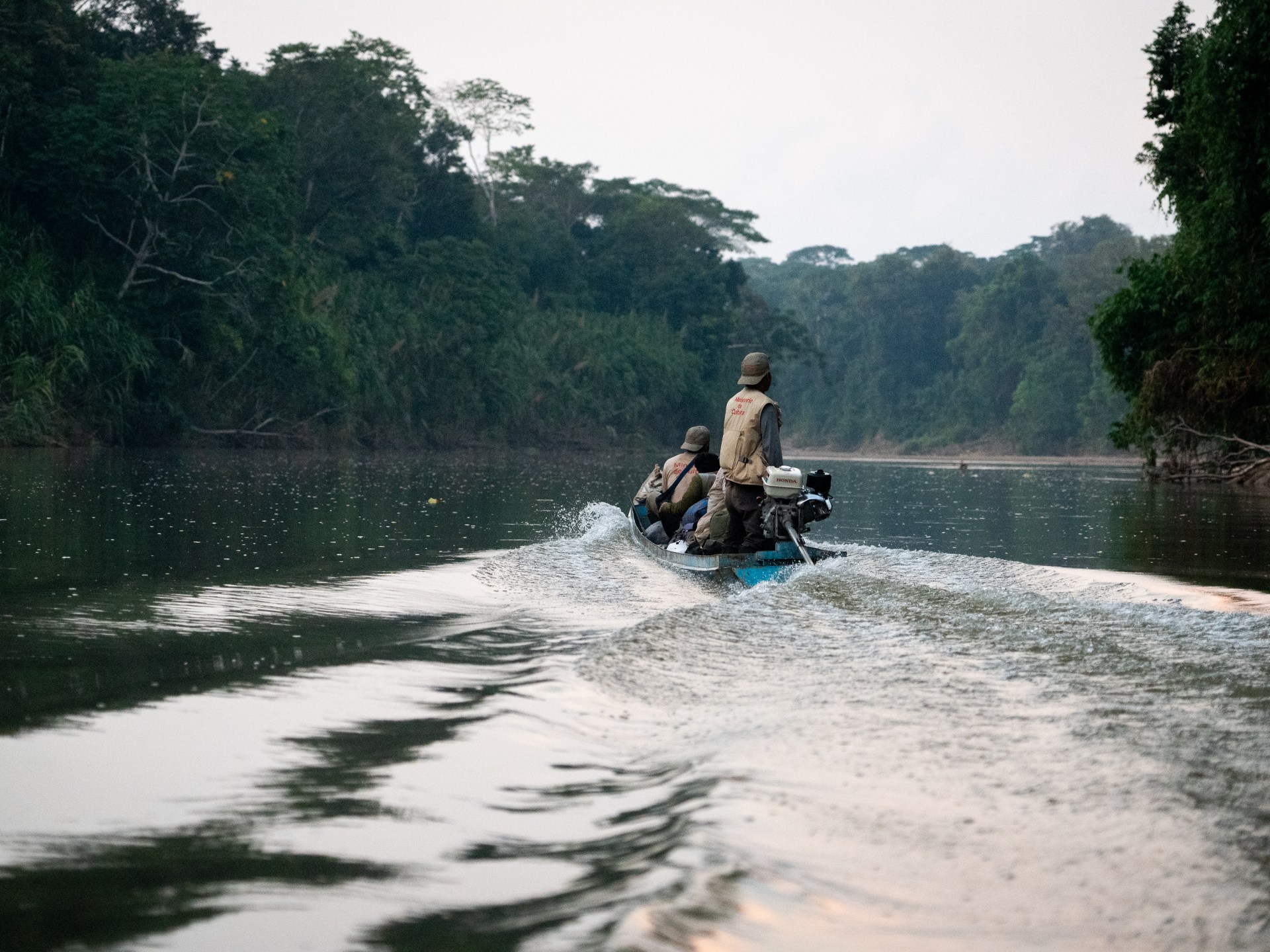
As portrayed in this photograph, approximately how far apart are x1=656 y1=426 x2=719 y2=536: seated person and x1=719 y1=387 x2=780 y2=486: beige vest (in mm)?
1683

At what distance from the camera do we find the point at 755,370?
11.9m

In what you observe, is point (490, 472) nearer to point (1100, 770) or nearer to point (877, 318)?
point (1100, 770)

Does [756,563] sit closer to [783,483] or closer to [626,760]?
[783,483]

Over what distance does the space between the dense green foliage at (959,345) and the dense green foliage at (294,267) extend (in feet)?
59.6

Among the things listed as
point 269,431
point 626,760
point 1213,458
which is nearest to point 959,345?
point 269,431

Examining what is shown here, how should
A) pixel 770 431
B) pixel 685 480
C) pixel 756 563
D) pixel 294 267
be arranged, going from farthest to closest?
pixel 294 267 < pixel 685 480 < pixel 770 431 < pixel 756 563

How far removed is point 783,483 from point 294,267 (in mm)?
34019

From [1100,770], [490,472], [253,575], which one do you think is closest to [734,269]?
[490,472]

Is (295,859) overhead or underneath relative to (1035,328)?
underneath

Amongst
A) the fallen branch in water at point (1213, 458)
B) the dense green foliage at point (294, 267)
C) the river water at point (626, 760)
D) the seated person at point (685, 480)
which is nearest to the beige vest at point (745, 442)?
the river water at point (626, 760)

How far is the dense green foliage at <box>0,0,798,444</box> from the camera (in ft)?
121

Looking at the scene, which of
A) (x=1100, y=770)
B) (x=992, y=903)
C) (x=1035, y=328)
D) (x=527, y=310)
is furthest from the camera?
(x=1035, y=328)

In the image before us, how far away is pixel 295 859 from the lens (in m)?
3.82

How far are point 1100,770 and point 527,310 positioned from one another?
5984 cm
